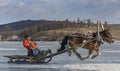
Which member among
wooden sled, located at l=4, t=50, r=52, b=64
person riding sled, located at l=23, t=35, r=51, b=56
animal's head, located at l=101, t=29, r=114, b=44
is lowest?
wooden sled, located at l=4, t=50, r=52, b=64

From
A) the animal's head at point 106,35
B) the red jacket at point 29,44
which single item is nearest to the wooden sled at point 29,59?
the red jacket at point 29,44

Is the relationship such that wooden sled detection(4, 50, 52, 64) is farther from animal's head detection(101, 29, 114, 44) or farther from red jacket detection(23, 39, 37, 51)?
animal's head detection(101, 29, 114, 44)

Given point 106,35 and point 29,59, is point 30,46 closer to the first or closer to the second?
point 29,59

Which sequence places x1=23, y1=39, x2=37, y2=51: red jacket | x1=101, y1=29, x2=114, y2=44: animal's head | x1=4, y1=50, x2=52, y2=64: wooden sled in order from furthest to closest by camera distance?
x1=4, y1=50, x2=52, y2=64: wooden sled
x1=23, y1=39, x2=37, y2=51: red jacket
x1=101, y1=29, x2=114, y2=44: animal's head

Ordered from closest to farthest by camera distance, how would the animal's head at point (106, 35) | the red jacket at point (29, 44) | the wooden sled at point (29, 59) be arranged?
the animal's head at point (106, 35) → the red jacket at point (29, 44) → the wooden sled at point (29, 59)

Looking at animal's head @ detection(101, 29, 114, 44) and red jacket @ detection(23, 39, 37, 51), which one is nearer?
animal's head @ detection(101, 29, 114, 44)

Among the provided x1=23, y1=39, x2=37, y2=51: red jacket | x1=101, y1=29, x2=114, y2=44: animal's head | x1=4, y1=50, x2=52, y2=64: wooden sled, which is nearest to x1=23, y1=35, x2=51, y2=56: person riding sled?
x1=23, y1=39, x2=37, y2=51: red jacket

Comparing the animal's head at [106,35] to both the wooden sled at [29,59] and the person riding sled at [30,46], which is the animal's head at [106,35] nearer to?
the wooden sled at [29,59]

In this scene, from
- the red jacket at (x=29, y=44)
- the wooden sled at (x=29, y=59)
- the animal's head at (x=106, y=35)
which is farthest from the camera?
the wooden sled at (x=29, y=59)

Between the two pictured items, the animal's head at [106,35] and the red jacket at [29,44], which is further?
the red jacket at [29,44]

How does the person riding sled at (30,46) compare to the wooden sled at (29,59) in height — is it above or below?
above

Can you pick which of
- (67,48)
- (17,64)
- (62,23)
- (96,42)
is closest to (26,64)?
(17,64)

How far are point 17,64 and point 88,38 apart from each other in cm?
421

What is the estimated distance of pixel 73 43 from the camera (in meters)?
25.2
